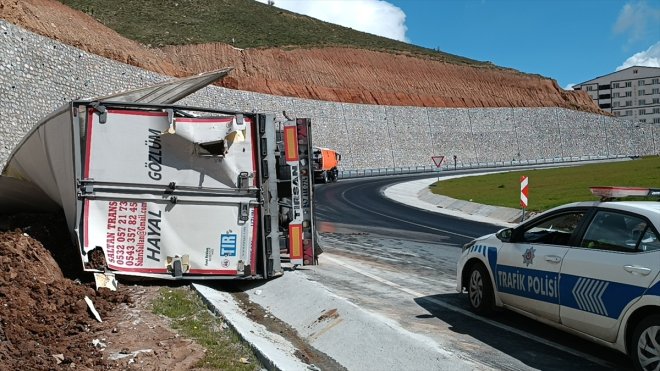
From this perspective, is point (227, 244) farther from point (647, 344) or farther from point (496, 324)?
point (647, 344)

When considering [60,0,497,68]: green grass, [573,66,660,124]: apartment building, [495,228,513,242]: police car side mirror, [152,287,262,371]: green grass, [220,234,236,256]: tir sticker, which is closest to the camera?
[152,287,262,371]: green grass

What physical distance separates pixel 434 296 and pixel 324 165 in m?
38.4

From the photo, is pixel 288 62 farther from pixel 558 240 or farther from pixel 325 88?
pixel 558 240

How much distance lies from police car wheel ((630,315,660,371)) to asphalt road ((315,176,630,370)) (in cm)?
52

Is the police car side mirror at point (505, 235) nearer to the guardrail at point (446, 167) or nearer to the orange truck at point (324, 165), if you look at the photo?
the orange truck at point (324, 165)

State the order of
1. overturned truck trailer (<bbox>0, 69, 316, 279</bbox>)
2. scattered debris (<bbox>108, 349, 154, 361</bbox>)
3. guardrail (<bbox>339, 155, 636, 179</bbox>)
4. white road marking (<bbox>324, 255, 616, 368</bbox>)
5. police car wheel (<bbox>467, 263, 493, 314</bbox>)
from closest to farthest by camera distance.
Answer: scattered debris (<bbox>108, 349, 154, 361</bbox>), white road marking (<bbox>324, 255, 616, 368</bbox>), police car wheel (<bbox>467, 263, 493, 314</bbox>), overturned truck trailer (<bbox>0, 69, 316, 279</bbox>), guardrail (<bbox>339, 155, 636, 179</bbox>)

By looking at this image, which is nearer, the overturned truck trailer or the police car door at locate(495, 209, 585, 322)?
the police car door at locate(495, 209, 585, 322)

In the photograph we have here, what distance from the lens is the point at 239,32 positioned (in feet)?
285

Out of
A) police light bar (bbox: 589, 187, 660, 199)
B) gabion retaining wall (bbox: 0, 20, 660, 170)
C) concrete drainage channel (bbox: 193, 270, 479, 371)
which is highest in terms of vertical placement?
gabion retaining wall (bbox: 0, 20, 660, 170)

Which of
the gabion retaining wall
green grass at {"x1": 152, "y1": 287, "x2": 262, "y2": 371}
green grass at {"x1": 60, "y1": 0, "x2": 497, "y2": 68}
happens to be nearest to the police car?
green grass at {"x1": 152, "y1": 287, "x2": 262, "y2": 371}

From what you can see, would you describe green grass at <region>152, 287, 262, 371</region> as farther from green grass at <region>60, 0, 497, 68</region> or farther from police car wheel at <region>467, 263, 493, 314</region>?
green grass at <region>60, 0, 497, 68</region>

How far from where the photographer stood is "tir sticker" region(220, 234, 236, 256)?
861 centimetres

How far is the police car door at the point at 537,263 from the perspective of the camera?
6.51 m

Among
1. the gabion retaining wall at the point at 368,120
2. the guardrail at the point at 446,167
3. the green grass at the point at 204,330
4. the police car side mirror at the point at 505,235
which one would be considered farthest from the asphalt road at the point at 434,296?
the guardrail at the point at 446,167
